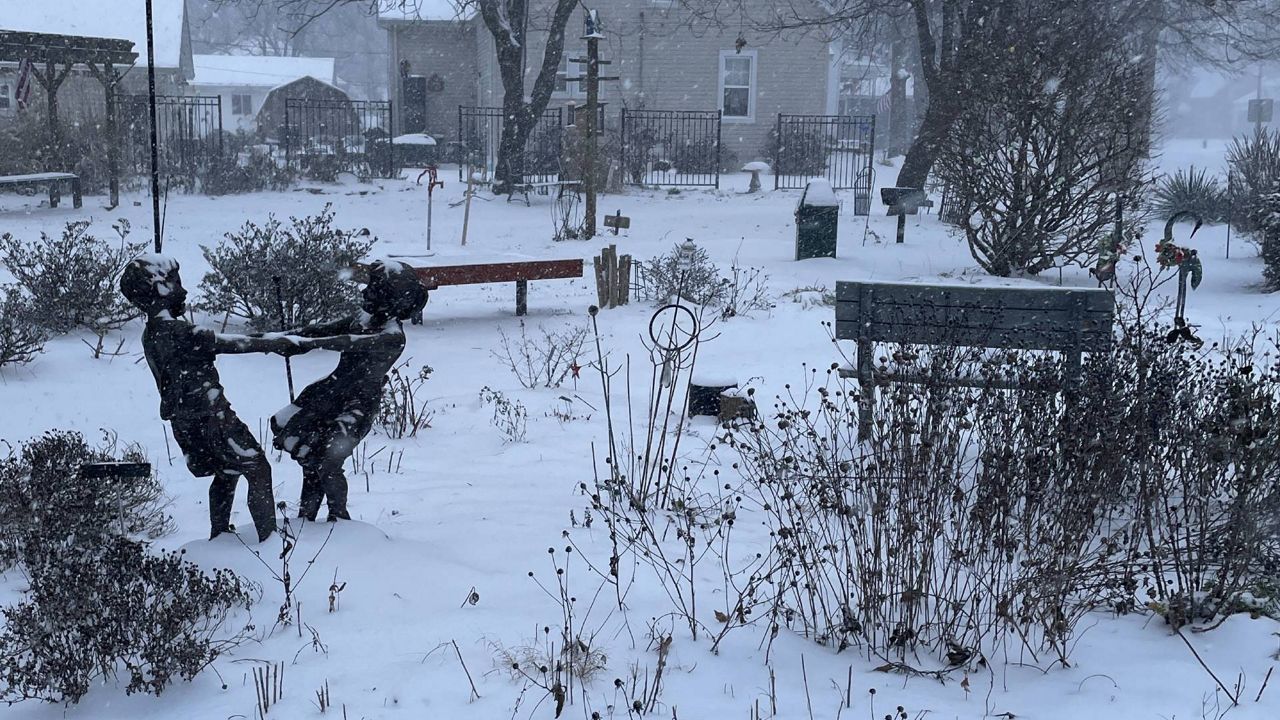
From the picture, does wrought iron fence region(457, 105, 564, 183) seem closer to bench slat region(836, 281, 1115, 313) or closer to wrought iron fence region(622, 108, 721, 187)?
wrought iron fence region(622, 108, 721, 187)

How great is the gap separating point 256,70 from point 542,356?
45.6m

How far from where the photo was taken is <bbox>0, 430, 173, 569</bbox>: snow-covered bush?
163 inches

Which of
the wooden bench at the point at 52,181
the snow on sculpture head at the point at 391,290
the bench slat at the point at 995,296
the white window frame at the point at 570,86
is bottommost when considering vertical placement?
the bench slat at the point at 995,296

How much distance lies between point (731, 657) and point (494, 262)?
23.8 ft

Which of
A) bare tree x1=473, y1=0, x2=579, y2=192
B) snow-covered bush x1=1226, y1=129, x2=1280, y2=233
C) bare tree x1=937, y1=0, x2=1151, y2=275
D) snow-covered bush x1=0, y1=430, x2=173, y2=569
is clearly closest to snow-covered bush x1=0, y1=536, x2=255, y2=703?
snow-covered bush x1=0, y1=430, x2=173, y2=569

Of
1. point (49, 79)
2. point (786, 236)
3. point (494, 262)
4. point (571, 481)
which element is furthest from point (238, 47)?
point (571, 481)

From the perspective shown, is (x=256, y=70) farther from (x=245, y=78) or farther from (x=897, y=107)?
(x=897, y=107)

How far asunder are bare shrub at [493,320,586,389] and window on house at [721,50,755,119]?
19705 millimetres

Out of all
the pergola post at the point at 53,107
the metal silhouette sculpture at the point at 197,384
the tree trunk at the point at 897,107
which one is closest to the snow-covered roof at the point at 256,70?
the tree trunk at the point at 897,107

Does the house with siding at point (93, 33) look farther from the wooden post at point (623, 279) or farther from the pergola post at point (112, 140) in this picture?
the wooden post at point (623, 279)

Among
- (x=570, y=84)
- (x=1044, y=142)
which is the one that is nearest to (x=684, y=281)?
(x=1044, y=142)

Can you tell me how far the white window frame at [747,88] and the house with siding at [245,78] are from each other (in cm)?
2425

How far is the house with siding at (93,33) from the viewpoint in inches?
1022

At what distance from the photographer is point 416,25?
31359 mm
